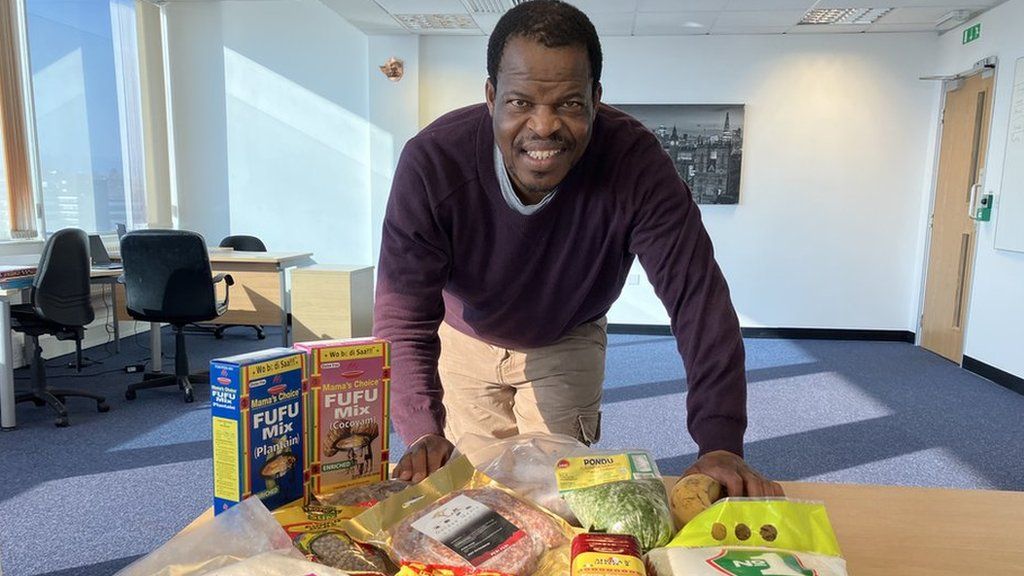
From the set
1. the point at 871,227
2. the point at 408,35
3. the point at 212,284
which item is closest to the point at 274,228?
the point at 408,35

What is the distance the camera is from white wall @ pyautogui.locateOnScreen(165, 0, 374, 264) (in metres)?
6.25

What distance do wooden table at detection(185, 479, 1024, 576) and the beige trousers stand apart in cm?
58

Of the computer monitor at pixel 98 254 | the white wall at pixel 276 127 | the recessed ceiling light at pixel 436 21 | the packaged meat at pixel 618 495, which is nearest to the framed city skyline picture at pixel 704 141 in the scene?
the recessed ceiling light at pixel 436 21

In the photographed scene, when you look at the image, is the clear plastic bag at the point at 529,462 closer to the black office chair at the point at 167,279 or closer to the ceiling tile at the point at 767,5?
the black office chair at the point at 167,279

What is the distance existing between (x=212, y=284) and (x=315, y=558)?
359 centimetres

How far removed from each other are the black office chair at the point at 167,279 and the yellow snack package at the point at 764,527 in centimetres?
370

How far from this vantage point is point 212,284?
3951mm

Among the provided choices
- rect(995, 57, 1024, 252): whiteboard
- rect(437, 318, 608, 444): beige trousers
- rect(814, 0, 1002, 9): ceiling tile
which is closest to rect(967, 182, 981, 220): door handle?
rect(995, 57, 1024, 252): whiteboard

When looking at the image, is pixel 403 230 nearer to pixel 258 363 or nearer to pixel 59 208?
pixel 258 363

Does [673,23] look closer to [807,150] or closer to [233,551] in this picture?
[807,150]

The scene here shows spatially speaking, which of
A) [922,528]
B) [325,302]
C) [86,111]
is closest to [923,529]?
[922,528]

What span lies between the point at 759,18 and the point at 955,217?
2.24 metres

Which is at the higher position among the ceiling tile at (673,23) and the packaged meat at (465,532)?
the ceiling tile at (673,23)

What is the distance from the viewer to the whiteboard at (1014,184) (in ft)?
14.4
